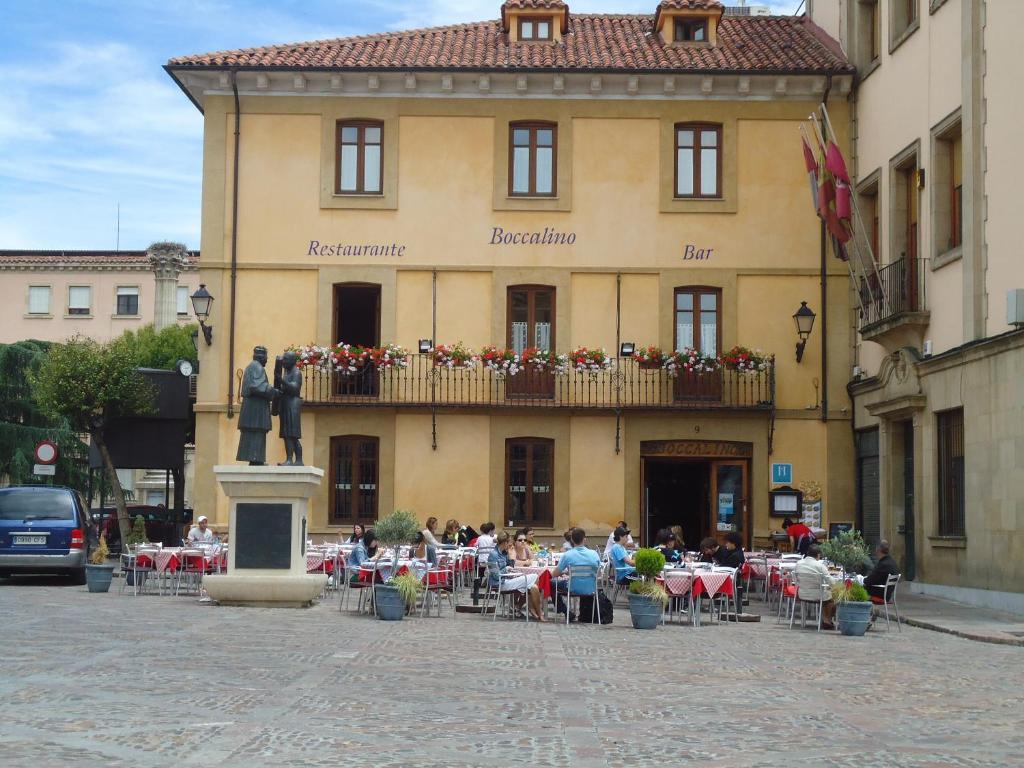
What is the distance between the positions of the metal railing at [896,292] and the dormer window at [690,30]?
7.61 m

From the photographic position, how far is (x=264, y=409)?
21750 mm

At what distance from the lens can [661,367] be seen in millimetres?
29531

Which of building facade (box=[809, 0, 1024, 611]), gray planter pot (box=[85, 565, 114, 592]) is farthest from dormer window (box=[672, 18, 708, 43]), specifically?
gray planter pot (box=[85, 565, 114, 592])

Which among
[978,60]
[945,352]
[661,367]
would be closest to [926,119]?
[978,60]

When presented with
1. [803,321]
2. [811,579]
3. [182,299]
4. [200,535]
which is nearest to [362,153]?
[200,535]

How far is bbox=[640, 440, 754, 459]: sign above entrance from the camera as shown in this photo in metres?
29.9

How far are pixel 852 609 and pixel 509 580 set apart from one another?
4.60 meters

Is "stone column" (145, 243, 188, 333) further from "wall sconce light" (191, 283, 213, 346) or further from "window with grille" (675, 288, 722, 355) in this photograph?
"window with grille" (675, 288, 722, 355)

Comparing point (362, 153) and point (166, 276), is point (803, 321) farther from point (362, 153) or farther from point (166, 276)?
point (166, 276)

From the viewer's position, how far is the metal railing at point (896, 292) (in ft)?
83.5

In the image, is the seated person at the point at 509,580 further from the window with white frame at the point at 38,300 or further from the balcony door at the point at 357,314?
the window with white frame at the point at 38,300

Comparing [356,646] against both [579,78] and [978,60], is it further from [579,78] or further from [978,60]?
[579,78]

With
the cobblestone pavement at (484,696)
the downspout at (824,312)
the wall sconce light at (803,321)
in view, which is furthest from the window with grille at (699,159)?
the cobblestone pavement at (484,696)

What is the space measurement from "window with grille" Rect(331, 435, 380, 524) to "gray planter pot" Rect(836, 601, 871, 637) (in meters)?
13.2
